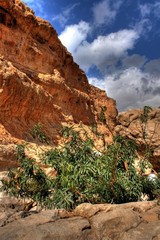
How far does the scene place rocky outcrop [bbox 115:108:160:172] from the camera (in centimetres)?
3147

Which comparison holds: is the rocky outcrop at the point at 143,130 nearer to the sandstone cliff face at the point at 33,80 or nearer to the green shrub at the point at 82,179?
the sandstone cliff face at the point at 33,80

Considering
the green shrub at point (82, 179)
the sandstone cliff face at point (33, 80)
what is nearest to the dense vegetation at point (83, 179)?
the green shrub at point (82, 179)

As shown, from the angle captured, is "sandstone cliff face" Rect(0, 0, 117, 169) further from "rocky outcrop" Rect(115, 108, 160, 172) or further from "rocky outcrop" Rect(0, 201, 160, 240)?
"rocky outcrop" Rect(0, 201, 160, 240)

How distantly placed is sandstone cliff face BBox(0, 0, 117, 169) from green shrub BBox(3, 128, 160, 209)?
1372 centimetres

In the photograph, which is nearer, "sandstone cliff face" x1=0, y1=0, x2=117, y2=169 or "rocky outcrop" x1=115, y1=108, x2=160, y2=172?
"rocky outcrop" x1=115, y1=108, x2=160, y2=172

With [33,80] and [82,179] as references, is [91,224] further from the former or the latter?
[33,80]

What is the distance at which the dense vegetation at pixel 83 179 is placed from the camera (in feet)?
46.9

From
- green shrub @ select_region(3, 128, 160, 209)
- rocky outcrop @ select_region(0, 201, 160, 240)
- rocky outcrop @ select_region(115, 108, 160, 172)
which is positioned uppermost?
rocky outcrop @ select_region(115, 108, 160, 172)

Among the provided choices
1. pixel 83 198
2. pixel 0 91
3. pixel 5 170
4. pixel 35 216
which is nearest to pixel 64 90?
pixel 0 91

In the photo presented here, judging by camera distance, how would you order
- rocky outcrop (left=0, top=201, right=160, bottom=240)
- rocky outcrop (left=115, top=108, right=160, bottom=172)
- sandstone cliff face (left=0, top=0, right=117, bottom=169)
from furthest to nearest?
sandstone cliff face (left=0, top=0, right=117, bottom=169) → rocky outcrop (left=115, top=108, right=160, bottom=172) → rocky outcrop (left=0, top=201, right=160, bottom=240)

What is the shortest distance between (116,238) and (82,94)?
4414cm

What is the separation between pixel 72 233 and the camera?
8516 mm

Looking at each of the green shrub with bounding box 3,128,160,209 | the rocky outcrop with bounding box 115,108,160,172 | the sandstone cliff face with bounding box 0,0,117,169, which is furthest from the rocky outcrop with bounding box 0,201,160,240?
the sandstone cliff face with bounding box 0,0,117,169

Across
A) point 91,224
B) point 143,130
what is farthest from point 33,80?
point 91,224
